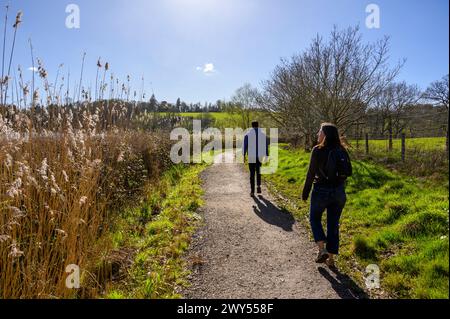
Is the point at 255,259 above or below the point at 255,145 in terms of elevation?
below

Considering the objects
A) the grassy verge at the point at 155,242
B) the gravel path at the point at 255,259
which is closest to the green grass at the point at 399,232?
the gravel path at the point at 255,259

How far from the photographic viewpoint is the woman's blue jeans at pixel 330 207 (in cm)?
424

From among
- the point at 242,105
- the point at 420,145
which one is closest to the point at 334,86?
the point at 420,145

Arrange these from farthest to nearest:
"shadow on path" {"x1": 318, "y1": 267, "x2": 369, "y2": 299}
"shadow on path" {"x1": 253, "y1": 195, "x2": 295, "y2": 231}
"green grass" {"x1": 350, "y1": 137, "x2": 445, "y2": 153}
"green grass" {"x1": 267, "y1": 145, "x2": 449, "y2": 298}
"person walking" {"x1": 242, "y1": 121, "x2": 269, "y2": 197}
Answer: "green grass" {"x1": 350, "y1": 137, "x2": 445, "y2": 153} → "person walking" {"x1": 242, "y1": 121, "x2": 269, "y2": 197} → "shadow on path" {"x1": 253, "y1": 195, "x2": 295, "y2": 231} → "green grass" {"x1": 267, "y1": 145, "x2": 449, "y2": 298} → "shadow on path" {"x1": 318, "y1": 267, "x2": 369, "y2": 299}

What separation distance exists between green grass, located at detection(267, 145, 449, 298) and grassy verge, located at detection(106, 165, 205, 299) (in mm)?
2538

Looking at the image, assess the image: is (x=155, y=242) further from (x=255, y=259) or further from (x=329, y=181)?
(x=329, y=181)

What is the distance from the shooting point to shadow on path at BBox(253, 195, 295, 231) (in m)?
6.26

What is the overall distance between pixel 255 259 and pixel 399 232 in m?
2.56

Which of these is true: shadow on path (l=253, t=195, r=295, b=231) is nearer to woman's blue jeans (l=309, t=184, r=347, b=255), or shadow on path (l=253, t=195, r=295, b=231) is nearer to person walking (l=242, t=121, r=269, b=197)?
person walking (l=242, t=121, r=269, b=197)

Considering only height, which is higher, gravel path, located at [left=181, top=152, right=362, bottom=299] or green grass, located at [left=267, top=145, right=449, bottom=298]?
green grass, located at [left=267, top=145, right=449, bottom=298]

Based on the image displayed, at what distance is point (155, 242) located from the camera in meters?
5.22

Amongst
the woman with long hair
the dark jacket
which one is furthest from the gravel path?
the dark jacket

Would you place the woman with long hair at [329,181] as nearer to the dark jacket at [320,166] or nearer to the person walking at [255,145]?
the dark jacket at [320,166]
